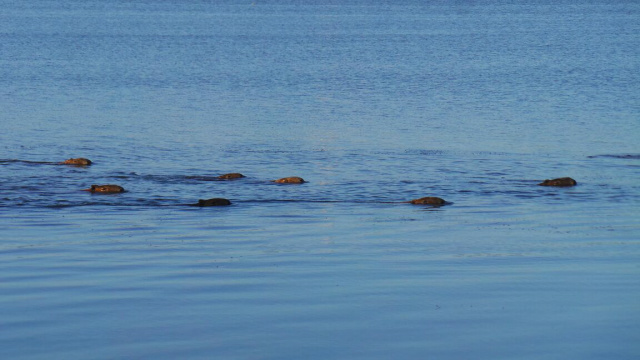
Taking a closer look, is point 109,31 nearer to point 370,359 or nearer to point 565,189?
point 565,189

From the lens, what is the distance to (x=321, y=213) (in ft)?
75.9

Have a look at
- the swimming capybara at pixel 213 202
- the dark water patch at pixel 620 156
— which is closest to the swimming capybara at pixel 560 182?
the dark water patch at pixel 620 156

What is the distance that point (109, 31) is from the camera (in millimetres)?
105062

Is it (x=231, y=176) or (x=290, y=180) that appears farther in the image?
(x=231, y=176)

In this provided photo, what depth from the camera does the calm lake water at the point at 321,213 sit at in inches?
516

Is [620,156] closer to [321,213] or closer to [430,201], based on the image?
[430,201]

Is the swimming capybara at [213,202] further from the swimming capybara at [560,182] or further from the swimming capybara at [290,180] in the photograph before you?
the swimming capybara at [560,182]

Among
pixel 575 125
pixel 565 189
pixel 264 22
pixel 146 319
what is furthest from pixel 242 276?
pixel 264 22

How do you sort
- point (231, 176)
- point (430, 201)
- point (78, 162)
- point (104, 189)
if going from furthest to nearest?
point (78, 162), point (231, 176), point (104, 189), point (430, 201)

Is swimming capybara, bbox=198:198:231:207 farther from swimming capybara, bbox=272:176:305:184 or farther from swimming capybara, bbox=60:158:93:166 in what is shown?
swimming capybara, bbox=60:158:93:166

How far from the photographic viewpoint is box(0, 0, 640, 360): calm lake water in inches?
516

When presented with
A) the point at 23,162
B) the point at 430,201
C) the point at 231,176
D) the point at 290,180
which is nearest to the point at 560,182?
the point at 430,201

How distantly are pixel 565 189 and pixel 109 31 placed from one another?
8409 cm

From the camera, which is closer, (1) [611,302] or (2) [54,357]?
(2) [54,357]
